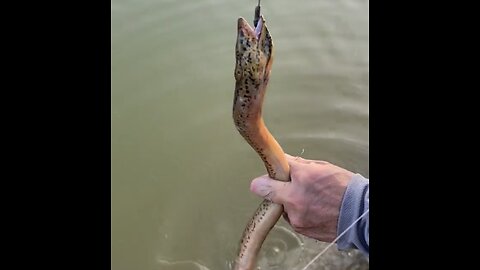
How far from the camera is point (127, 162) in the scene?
3.28m

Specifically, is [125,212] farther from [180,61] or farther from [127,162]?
[180,61]

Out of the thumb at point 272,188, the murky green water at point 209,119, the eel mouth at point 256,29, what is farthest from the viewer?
the murky green water at point 209,119

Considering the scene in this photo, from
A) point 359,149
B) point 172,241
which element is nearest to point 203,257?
point 172,241

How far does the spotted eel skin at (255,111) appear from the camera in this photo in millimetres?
1772

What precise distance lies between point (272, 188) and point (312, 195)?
165 mm

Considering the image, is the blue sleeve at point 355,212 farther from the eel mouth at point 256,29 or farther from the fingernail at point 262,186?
the eel mouth at point 256,29

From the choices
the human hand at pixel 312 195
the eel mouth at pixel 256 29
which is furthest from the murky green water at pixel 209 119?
the eel mouth at pixel 256 29

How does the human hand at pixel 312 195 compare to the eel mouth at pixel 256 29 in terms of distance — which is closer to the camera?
the eel mouth at pixel 256 29

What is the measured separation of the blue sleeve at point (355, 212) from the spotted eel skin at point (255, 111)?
26 centimetres

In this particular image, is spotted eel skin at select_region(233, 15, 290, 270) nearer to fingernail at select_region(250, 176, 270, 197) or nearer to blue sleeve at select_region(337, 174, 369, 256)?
fingernail at select_region(250, 176, 270, 197)

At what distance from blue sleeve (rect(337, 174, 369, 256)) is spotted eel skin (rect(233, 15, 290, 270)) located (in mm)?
255

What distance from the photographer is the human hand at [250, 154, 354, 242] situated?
2047 mm

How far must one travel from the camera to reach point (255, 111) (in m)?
1.94
